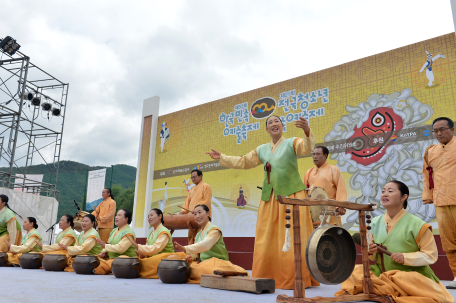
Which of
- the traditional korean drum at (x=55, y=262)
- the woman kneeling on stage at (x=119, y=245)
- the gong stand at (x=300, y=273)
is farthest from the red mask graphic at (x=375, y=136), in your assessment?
the traditional korean drum at (x=55, y=262)

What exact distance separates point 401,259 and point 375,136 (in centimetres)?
407

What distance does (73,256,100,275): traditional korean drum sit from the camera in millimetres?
4023

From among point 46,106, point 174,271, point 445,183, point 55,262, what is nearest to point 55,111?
point 46,106

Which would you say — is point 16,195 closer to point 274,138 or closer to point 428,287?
point 274,138

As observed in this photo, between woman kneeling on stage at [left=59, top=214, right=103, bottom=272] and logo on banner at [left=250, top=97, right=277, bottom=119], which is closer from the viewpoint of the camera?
woman kneeling on stage at [left=59, top=214, right=103, bottom=272]

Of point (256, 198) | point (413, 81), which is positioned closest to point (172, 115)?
point (256, 198)

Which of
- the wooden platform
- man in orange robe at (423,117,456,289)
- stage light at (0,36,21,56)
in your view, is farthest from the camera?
stage light at (0,36,21,56)

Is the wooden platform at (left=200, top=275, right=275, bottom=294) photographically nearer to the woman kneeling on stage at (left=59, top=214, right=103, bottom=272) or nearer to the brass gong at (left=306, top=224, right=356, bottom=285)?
the brass gong at (left=306, top=224, right=356, bottom=285)

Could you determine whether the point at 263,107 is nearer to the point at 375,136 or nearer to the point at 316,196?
the point at 375,136

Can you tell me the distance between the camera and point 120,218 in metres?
4.20

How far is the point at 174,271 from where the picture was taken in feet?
10.5

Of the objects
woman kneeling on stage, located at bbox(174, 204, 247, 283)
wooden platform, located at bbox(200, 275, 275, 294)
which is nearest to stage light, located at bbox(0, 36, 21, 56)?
woman kneeling on stage, located at bbox(174, 204, 247, 283)

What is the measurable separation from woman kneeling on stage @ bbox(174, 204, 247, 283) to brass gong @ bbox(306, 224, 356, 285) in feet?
3.68

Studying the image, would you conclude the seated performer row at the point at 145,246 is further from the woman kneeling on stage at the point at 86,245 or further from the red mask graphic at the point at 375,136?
the red mask graphic at the point at 375,136
